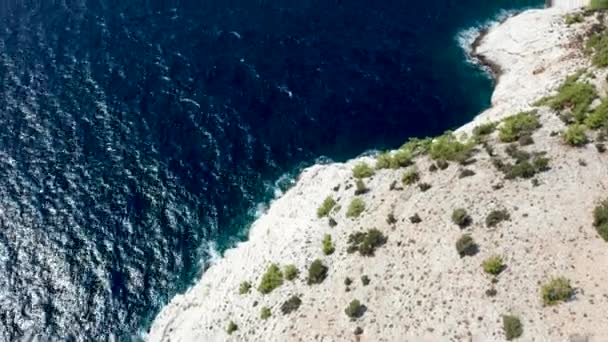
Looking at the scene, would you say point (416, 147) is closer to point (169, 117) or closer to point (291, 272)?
point (291, 272)

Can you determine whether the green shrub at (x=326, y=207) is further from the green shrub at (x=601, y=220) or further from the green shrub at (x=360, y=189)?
the green shrub at (x=601, y=220)

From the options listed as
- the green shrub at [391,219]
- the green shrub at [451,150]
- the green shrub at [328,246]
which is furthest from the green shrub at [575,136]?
the green shrub at [328,246]

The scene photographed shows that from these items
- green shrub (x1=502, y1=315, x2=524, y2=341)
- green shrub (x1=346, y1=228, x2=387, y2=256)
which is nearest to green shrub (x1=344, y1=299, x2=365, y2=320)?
green shrub (x1=346, y1=228, x2=387, y2=256)

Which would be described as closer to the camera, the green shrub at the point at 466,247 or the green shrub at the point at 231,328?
the green shrub at the point at 466,247

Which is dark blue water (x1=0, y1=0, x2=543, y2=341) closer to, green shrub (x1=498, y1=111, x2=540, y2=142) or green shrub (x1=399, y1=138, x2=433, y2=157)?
green shrub (x1=399, y1=138, x2=433, y2=157)

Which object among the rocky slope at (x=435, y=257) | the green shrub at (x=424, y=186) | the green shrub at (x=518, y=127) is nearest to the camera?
the rocky slope at (x=435, y=257)

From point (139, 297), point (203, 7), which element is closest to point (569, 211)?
point (139, 297)

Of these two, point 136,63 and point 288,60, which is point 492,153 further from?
point 136,63
